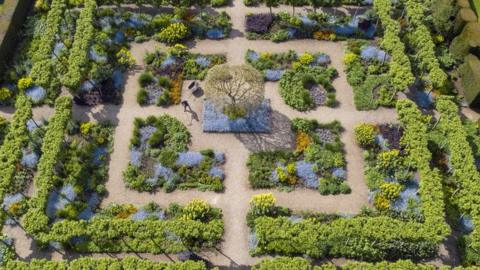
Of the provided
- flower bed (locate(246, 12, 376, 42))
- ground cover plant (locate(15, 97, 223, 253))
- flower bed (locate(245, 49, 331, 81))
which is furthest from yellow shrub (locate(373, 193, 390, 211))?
flower bed (locate(246, 12, 376, 42))

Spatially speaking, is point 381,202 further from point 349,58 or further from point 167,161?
point 167,161

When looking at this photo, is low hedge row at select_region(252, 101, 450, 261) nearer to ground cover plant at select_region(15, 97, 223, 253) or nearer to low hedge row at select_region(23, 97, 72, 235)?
ground cover plant at select_region(15, 97, 223, 253)

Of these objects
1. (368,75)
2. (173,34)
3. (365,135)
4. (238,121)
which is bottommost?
(238,121)

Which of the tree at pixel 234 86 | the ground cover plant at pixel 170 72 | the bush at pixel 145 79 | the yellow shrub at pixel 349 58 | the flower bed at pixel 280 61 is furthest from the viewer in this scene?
the yellow shrub at pixel 349 58

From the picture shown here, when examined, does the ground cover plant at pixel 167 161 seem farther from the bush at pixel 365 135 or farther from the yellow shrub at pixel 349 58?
the yellow shrub at pixel 349 58

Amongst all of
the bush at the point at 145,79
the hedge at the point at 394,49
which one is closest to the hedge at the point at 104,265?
the bush at the point at 145,79

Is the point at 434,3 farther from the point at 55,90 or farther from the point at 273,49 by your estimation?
the point at 55,90

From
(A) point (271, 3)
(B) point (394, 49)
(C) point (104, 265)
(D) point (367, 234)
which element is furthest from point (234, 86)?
(C) point (104, 265)
